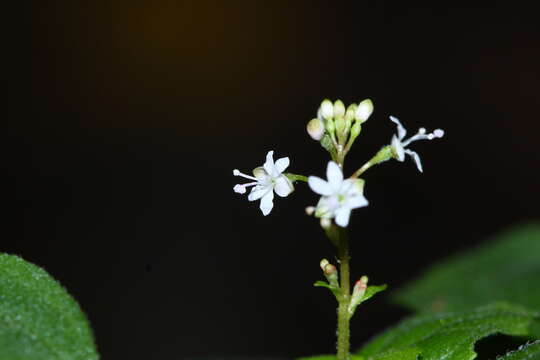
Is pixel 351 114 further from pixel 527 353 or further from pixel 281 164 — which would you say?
pixel 527 353

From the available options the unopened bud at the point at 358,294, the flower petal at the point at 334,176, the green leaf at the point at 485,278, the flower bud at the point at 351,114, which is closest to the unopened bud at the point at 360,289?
the unopened bud at the point at 358,294

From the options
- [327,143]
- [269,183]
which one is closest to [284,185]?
[269,183]

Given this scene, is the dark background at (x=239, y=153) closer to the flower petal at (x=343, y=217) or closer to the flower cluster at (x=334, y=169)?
the flower cluster at (x=334, y=169)

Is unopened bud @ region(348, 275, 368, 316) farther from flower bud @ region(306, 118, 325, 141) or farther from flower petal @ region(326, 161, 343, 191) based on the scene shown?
flower bud @ region(306, 118, 325, 141)

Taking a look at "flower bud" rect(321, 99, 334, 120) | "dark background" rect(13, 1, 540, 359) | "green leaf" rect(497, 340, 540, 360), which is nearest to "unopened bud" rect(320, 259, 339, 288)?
"flower bud" rect(321, 99, 334, 120)

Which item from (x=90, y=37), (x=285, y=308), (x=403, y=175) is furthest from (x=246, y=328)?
(x=90, y=37)

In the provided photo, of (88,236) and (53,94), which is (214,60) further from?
(88,236)
